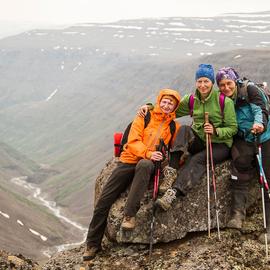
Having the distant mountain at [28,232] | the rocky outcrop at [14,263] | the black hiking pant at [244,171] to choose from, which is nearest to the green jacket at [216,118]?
the black hiking pant at [244,171]

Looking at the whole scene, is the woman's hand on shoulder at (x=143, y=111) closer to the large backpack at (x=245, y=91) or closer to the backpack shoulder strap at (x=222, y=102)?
the backpack shoulder strap at (x=222, y=102)

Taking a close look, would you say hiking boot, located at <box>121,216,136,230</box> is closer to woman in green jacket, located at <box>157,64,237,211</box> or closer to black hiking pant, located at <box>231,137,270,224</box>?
woman in green jacket, located at <box>157,64,237,211</box>

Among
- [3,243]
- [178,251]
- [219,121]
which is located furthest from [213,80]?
[3,243]

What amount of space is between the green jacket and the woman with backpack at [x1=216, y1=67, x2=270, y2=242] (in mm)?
425

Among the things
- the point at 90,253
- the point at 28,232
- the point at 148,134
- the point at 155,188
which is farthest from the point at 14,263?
the point at 28,232

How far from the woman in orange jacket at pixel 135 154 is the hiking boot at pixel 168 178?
0.46m

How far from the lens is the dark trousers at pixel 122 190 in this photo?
13.0m

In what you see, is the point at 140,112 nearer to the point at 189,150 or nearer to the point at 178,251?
the point at 189,150

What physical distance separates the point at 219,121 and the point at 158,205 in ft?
10.4

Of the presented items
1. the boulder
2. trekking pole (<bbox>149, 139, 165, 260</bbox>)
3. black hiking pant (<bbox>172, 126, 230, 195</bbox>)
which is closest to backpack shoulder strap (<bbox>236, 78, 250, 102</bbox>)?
black hiking pant (<bbox>172, 126, 230, 195</bbox>)

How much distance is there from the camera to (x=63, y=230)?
193500mm

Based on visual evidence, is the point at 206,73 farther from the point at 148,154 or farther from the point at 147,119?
the point at 148,154

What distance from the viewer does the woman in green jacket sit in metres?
13.3

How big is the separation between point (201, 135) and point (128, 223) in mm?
3519
